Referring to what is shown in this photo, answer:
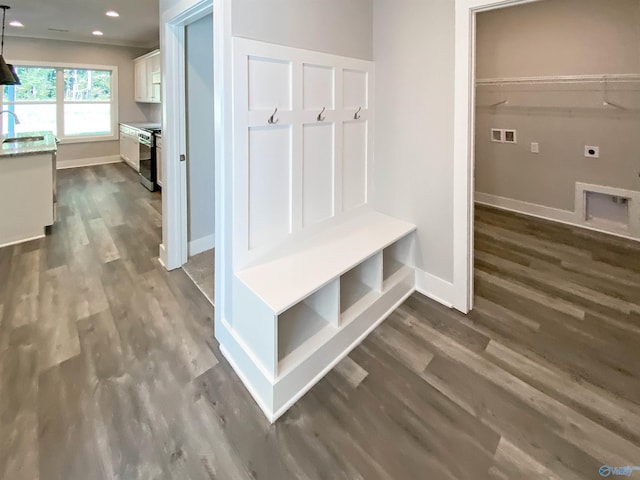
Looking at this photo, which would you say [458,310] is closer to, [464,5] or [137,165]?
[464,5]

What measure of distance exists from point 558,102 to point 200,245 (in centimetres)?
421

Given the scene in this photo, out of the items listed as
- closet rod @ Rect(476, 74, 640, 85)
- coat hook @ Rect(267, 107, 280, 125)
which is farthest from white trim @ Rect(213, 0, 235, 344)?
closet rod @ Rect(476, 74, 640, 85)

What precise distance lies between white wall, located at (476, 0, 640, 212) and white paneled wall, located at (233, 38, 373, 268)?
2.72 meters

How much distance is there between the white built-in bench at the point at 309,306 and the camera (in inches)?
69.6

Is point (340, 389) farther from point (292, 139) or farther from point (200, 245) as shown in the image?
point (200, 245)

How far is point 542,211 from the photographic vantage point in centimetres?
455

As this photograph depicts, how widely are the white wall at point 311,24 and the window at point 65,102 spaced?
6.83m

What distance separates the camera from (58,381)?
188cm

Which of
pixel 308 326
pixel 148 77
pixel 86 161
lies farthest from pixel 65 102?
pixel 308 326

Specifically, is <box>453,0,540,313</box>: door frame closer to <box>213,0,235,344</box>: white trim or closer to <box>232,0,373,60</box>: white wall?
<box>232,0,373,60</box>: white wall

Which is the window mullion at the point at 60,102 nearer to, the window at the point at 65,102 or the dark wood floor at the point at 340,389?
the window at the point at 65,102

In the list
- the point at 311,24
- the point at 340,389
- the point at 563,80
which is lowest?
the point at 340,389

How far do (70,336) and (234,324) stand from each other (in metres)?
1.07

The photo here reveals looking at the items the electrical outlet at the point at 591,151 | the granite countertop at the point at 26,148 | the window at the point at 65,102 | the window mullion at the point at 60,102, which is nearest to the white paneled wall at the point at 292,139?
the electrical outlet at the point at 591,151
